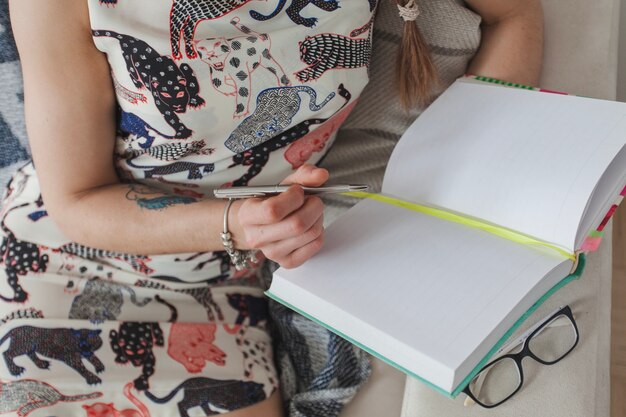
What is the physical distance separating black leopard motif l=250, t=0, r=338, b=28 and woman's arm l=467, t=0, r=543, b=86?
9.9 inches

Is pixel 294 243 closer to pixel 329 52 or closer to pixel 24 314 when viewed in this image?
pixel 329 52

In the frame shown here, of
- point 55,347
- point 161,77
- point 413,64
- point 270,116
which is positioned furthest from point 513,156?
point 55,347

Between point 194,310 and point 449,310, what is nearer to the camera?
point 449,310

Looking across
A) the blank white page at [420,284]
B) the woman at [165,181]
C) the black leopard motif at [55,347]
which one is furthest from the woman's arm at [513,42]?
the black leopard motif at [55,347]

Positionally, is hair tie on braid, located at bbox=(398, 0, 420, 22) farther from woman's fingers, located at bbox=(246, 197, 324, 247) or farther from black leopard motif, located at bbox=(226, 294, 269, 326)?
black leopard motif, located at bbox=(226, 294, 269, 326)

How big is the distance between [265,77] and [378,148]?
0.30 metres

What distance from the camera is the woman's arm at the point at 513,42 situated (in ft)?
2.91

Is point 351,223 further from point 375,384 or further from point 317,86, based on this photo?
point 375,384

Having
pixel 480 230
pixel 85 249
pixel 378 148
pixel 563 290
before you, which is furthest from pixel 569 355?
pixel 85 249

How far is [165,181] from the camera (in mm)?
874

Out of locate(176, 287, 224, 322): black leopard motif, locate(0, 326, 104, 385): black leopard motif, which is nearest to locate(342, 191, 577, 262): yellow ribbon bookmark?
locate(176, 287, 224, 322): black leopard motif

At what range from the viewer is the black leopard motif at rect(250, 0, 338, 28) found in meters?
0.71

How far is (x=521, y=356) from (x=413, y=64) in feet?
1.33

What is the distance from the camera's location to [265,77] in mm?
749
